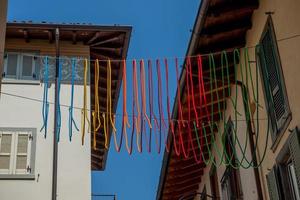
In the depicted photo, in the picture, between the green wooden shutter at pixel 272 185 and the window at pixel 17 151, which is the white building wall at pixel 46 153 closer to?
the window at pixel 17 151

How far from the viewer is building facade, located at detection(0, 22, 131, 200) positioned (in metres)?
13.6

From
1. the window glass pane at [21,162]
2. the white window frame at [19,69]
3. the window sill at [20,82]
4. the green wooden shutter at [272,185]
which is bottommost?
the green wooden shutter at [272,185]

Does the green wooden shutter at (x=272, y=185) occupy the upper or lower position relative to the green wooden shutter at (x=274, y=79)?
lower

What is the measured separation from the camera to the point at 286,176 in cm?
938

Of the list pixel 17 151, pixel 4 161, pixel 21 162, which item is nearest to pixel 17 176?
pixel 21 162

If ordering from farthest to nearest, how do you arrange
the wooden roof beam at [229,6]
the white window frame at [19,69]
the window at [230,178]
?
the white window frame at [19,69] < the window at [230,178] < the wooden roof beam at [229,6]

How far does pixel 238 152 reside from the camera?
41.9 ft

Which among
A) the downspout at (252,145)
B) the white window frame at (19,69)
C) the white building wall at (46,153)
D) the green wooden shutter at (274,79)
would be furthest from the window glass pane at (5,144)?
the green wooden shutter at (274,79)

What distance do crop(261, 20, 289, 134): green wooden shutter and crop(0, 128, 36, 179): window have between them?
20.1ft

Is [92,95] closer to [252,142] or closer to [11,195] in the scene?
[11,195]

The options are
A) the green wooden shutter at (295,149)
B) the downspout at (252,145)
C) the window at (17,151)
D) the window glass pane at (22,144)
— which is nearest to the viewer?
the green wooden shutter at (295,149)

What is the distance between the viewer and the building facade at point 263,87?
870cm

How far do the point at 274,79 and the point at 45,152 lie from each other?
6237 millimetres

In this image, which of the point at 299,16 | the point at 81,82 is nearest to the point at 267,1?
the point at 299,16
